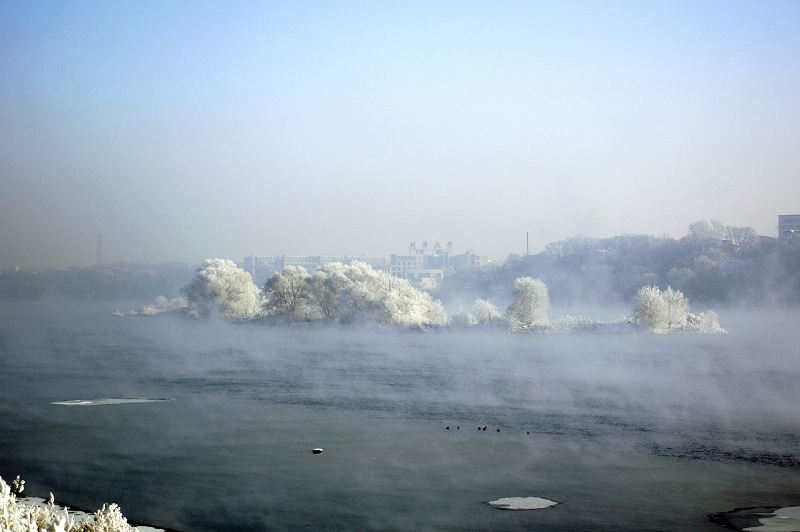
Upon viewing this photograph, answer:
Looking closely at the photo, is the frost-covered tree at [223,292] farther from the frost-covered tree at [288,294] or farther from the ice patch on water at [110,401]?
the ice patch on water at [110,401]

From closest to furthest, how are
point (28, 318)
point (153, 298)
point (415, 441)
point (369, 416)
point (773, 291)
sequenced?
point (415, 441), point (369, 416), point (28, 318), point (773, 291), point (153, 298)

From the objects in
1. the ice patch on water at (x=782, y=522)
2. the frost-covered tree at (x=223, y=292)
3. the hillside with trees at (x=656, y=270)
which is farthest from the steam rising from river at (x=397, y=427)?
the hillside with trees at (x=656, y=270)

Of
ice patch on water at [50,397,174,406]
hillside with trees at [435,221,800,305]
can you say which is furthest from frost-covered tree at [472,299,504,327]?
ice patch on water at [50,397,174,406]

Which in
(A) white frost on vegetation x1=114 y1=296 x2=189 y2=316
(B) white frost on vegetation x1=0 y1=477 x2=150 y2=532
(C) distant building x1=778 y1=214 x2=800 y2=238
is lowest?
(A) white frost on vegetation x1=114 y1=296 x2=189 y2=316

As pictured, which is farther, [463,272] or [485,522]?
[463,272]

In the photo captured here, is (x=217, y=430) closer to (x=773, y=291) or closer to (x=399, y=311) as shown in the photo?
(x=399, y=311)

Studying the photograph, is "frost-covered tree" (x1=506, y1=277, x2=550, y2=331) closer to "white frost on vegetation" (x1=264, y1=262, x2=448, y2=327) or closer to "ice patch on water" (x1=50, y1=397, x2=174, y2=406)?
"white frost on vegetation" (x1=264, y1=262, x2=448, y2=327)

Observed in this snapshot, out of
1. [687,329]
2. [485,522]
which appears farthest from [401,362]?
[687,329]
